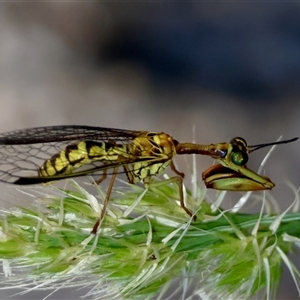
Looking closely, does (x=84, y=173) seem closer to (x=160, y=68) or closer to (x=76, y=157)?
(x=76, y=157)

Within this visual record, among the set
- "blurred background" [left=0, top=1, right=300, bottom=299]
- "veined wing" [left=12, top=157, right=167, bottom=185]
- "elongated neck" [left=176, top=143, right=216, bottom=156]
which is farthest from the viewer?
"blurred background" [left=0, top=1, right=300, bottom=299]

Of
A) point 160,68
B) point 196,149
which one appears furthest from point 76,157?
point 160,68

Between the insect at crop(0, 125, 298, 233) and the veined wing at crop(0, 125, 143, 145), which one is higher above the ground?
the veined wing at crop(0, 125, 143, 145)

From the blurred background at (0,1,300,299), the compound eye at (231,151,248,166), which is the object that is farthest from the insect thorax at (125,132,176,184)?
the blurred background at (0,1,300,299)

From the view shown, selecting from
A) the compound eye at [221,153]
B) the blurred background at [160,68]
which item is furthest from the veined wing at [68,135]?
the blurred background at [160,68]

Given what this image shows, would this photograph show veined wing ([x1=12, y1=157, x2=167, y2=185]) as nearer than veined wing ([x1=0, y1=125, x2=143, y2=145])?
Yes

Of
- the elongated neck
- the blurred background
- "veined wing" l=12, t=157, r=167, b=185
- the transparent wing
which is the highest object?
the blurred background

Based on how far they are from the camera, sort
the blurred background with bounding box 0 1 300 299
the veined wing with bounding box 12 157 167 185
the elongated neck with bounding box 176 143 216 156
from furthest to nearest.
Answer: the blurred background with bounding box 0 1 300 299, the elongated neck with bounding box 176 143 216 156, the veined wing with bounding box 12 157 167 185

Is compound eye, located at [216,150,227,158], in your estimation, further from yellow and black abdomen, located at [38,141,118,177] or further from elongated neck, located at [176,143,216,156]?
yellow and black abdomen, located at [38,141,118,177]
